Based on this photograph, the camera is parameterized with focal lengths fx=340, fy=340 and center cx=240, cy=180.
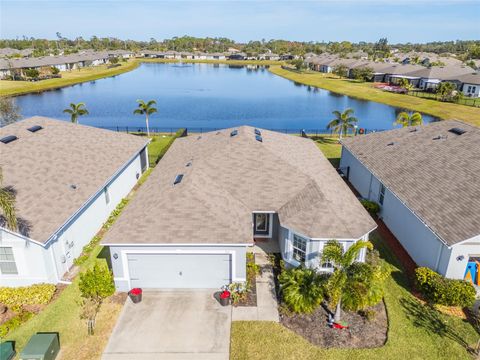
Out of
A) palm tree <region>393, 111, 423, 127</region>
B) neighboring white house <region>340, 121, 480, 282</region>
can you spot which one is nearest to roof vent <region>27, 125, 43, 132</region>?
neighboring white house <region>340, 121, 480, 282</region>

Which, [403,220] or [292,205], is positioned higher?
[292,205]

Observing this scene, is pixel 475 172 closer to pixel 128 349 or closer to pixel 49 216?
pixel 128 349

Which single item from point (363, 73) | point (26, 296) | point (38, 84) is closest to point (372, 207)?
point (26, 296)

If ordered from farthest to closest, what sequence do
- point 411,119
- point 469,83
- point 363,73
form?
point 363,73, point 469,83, point 411,119

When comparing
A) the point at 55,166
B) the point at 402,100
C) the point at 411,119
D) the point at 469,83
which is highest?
the point at 469,83

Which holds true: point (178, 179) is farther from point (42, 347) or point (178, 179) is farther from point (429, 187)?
point (429, 187)

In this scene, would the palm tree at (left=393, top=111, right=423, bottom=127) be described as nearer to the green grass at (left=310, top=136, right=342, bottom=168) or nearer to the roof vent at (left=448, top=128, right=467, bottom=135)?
the green grass at (left=310, top=136, right=342, bottom=168)

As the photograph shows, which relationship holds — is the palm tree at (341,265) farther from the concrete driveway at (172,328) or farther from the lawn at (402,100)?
the lawn at (402,100)

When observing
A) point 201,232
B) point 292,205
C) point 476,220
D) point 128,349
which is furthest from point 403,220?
point 128,349
